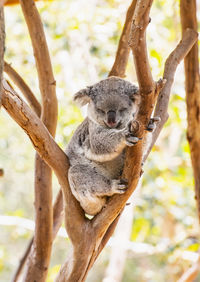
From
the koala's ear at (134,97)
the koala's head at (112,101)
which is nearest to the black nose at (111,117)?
the koala's head at (112,101)

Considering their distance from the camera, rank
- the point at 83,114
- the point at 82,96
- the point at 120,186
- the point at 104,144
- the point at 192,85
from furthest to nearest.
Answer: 1. the point at 83,114
2. the point at 192,85
3. the point at 82,96
4. the point at 104,144
5. the point at 120,186

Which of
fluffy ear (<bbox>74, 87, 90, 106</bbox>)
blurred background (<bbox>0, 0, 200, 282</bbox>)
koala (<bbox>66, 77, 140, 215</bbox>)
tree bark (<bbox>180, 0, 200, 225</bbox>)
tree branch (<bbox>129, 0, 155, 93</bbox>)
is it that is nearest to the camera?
tree branch (<bbox>129, 0, 155, 93</bbox>)

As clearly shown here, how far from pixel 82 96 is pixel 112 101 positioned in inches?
9.1

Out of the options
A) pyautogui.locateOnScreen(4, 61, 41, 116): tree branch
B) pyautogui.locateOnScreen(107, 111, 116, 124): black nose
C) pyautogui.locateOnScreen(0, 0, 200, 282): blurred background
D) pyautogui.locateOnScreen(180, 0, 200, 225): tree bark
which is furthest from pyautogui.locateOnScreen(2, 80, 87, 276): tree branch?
pyautogui.locateOnScreen(0, 0, 200, 282): blurred background

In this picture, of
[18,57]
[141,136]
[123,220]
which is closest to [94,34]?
[18,57]

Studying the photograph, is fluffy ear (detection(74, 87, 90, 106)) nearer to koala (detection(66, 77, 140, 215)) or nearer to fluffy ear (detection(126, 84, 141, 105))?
koala (detection(66, 77, 140, 215))

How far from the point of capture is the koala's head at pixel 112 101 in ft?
8.10

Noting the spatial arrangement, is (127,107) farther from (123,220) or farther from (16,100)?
(123,220)

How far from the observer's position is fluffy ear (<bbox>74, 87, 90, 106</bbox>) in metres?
2.64

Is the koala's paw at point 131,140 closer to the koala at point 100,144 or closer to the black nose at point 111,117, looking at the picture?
the koala at point 100,144

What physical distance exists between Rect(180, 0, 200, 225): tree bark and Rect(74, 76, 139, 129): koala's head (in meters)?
0.66

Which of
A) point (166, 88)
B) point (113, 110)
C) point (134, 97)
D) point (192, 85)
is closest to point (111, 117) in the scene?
point (113, 110)

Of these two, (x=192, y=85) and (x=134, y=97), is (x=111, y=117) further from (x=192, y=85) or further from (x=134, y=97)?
(x=192, y=85)

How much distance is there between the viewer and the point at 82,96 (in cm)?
264
